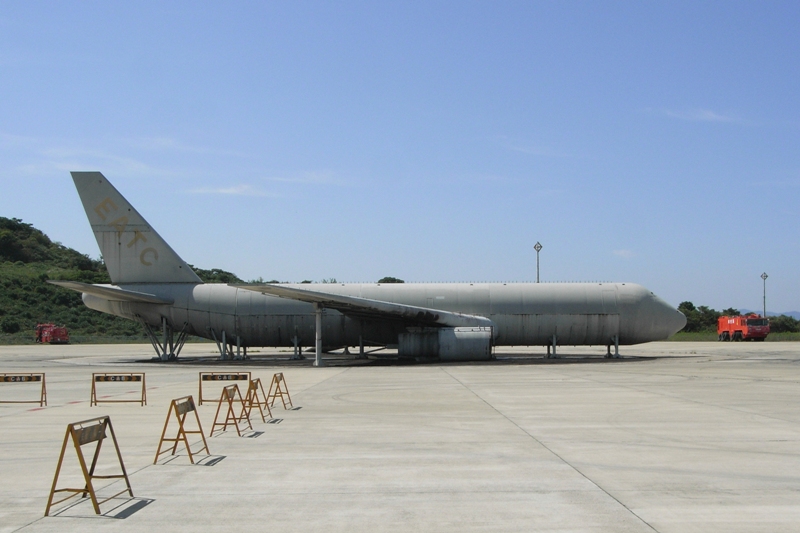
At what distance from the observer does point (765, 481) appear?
8.72 metres

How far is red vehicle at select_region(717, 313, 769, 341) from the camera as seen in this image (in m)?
64.5

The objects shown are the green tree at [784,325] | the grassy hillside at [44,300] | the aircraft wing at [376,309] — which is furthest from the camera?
the green tree at [784,325]

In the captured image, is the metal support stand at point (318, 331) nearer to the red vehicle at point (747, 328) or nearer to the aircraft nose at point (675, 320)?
the aircraft nose at point (675, 320)

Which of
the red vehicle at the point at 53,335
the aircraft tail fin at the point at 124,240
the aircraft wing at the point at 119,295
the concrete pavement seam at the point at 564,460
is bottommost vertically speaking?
the concrete pavement seam at the point at 564,460

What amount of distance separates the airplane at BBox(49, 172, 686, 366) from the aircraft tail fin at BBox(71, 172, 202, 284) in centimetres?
5

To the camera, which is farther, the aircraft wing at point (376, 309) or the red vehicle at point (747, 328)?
the red vehicle at point (747, 328)

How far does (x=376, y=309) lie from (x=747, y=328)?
45375mm

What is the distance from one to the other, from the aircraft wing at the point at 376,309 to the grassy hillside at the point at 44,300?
4286 cm

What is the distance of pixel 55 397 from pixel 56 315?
68833 millimetres

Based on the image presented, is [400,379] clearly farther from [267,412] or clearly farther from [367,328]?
[367,328]

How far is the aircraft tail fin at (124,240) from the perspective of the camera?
37.4m

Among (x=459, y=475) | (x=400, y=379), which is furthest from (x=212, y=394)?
(x=459, y=475)

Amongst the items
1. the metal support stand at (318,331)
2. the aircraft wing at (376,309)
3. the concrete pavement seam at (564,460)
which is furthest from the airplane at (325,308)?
the concrete pavement seam at (564,460)

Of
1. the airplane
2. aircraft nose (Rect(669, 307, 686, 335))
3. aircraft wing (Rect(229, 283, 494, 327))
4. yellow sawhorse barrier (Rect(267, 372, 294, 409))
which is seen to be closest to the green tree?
aircraft nose (Rect(669, 307, 686, 335))
